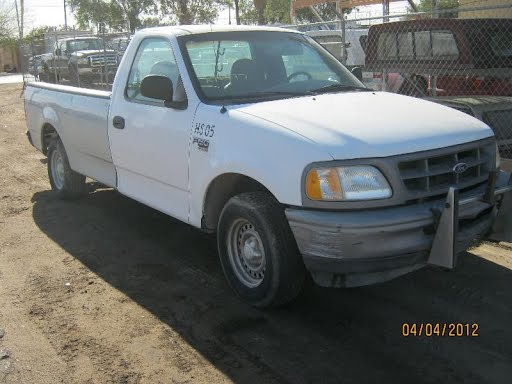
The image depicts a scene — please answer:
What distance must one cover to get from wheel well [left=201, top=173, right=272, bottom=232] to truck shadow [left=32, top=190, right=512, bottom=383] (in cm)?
54

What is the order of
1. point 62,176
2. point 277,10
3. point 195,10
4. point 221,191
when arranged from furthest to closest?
point 277,10, point 195,10, point 62,176, point 221,191

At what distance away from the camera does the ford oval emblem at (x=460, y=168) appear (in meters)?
3.78

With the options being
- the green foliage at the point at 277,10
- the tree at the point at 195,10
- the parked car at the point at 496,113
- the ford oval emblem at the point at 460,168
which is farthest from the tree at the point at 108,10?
the ford oval emblem at the point at 460,168

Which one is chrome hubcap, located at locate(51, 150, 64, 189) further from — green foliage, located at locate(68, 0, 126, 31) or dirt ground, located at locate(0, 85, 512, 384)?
green foliage, located at locate(68, 0, 126, 31)

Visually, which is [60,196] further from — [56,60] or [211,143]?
[56,60]

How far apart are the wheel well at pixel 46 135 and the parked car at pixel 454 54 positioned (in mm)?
5371

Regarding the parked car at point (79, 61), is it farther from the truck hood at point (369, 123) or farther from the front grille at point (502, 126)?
the truck hood at point (369, 123)

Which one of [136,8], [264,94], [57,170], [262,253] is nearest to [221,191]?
[262,253]

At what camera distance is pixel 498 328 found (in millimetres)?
3859

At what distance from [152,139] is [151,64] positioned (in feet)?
2.55

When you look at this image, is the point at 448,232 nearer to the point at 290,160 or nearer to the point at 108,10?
the point at 290,160

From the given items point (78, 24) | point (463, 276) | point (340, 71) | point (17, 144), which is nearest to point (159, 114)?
point (340, 71)

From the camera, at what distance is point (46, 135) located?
7.61 meters

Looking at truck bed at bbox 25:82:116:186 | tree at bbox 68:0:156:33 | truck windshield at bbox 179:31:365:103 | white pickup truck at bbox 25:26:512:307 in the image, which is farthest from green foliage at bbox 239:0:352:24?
white pickup truck at bbox 25:26:512:307
